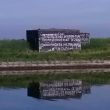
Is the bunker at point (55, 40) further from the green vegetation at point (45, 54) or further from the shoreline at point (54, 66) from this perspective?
the shoreline at point (54, 66)

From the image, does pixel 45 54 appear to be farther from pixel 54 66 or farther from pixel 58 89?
pixel 58 89

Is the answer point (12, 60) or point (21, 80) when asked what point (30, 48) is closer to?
point (12, 60)

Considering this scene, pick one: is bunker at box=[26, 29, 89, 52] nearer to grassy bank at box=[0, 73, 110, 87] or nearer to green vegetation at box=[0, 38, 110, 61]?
green vegetation at box=[0, 38, 110, 61]

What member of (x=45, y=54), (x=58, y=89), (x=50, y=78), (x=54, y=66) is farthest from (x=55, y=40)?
(x=58, y=89)

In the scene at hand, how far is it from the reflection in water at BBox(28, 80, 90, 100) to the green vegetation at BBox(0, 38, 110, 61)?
8.33m

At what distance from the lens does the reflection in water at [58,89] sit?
71.0 ft

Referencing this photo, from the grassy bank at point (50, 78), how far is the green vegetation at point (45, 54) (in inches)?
178

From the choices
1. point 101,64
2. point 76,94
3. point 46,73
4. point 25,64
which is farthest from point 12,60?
point 76,94

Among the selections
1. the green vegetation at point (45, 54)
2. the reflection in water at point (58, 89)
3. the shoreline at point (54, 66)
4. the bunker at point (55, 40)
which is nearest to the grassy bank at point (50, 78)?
the reflection in water at point (58, 89)

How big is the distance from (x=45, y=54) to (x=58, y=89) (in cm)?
1231

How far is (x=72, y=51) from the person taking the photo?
3703 centimetres

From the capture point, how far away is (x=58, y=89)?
76.9 feet

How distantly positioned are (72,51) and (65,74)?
7.01m

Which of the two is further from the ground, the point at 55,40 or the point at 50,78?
the point at 55,40
